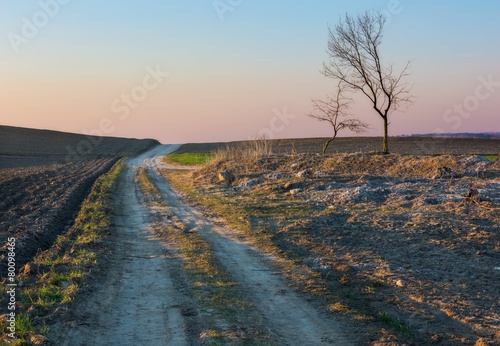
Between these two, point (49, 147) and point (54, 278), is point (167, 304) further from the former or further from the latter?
point (49, 147)

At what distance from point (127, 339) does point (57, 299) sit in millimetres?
1944

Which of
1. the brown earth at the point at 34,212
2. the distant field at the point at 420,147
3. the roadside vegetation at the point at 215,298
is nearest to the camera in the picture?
the roadside vegetation at the point at 215,298

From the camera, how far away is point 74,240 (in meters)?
12.5

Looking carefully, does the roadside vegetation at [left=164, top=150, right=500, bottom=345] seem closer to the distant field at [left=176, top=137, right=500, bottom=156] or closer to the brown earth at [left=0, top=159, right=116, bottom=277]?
the brown earth at [left=0, top=159, right=116, bottom=277]

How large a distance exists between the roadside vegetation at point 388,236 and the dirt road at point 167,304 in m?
0.46

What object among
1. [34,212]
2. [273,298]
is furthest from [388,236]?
[34,212]

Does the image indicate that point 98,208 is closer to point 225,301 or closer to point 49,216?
point 49,216

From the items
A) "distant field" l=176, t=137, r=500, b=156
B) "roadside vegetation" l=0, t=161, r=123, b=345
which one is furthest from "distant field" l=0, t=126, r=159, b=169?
"roadside vegetation" l=0, t=161, r=123, b=345

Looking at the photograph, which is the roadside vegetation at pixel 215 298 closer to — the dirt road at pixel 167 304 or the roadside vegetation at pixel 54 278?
the dirt road at pixel 167 304

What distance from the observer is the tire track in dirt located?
623 cm

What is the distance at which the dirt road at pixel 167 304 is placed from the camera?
6156mm

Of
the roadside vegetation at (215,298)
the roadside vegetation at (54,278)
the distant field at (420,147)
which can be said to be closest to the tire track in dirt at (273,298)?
the roadside vegetation at (215,298)

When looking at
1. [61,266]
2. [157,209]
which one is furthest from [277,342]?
[157,209]

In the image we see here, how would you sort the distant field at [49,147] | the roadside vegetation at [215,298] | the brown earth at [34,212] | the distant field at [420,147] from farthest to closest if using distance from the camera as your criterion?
the distant field at [49,147] < the distant field at [420,147] < the brown earth at [34,212] < the roadside vegetation at [215,298]
